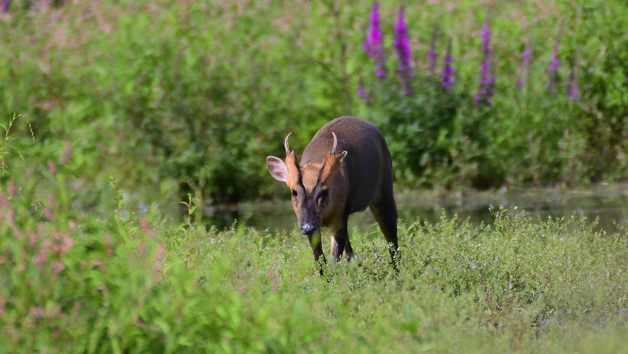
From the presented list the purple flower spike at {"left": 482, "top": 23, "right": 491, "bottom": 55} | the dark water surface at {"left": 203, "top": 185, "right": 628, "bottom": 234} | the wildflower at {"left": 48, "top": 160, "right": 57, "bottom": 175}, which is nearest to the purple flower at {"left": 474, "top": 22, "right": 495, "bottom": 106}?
the purple flower spike at {"left": 482, "top": 23, "right": 491, "bottom": 55}

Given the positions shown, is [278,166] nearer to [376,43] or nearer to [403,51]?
[403,51]

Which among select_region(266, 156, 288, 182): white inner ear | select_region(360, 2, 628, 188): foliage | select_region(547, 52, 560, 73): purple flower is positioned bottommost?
select_region(360, 2, 628, 188): foliage

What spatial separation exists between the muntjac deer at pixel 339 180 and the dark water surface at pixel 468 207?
1.77 meters

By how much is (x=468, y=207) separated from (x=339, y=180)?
3.62 metres

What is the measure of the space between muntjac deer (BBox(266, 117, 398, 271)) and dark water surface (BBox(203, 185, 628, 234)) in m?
1.77

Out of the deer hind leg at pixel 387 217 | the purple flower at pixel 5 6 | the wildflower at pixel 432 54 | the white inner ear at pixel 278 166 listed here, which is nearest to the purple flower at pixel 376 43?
the wildflower at pixel 432 54

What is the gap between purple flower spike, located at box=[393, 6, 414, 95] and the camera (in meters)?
9.92

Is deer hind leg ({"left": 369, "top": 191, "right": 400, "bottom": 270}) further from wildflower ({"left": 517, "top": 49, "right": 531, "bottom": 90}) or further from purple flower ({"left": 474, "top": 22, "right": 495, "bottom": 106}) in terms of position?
wildflower ({"left": 517, "top": 49, "right": 531, "bottom": 90})

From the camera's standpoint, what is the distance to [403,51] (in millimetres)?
9945

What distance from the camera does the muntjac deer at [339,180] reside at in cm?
574

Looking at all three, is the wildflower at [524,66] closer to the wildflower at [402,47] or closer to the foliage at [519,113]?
the foliage at [519,113]

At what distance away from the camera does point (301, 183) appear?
575 centimetres

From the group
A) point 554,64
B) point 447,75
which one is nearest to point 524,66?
point 554,64

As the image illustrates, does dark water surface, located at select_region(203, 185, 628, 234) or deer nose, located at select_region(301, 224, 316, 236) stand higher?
deer nose, located at select_region(301, 224, 316, 236)
